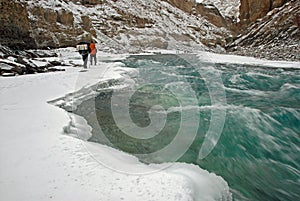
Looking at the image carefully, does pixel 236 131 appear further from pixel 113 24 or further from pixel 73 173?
pixel 113 24

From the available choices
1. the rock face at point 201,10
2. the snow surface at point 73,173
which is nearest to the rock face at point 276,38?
the snow surface at point 73,173

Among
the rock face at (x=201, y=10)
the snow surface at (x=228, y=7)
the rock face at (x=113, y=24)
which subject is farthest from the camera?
the snow surface at (x=228, y=7)

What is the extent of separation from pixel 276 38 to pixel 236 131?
1353 inches

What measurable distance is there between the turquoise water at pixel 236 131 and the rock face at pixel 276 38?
1852cm

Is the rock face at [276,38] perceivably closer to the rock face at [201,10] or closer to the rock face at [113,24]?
the rock face at [113,24]

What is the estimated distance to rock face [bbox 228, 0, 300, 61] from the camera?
3099 centimetres

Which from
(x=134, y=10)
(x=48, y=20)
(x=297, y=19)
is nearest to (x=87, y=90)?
(x=297, y=19)

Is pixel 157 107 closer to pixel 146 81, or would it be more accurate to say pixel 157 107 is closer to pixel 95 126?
pixel 95 126

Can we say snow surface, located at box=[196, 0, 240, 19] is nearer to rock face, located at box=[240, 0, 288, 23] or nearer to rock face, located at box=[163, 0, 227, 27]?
rock face, located at box=[163, 0, 227, 27]

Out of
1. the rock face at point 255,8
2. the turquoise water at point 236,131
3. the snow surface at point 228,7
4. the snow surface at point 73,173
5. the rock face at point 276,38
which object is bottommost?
the turquoise water at point 236,131

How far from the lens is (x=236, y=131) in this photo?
809cm

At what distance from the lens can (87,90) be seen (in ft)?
39.9

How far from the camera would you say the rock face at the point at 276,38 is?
3099 cm

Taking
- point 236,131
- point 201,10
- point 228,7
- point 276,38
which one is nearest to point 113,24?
point 276,38
